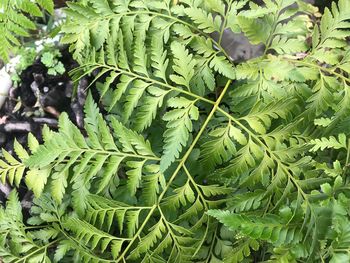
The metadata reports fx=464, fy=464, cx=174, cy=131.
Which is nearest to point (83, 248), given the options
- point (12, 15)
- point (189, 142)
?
point (189, 142)

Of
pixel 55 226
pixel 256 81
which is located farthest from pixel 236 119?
pixel 55 226

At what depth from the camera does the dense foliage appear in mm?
1252

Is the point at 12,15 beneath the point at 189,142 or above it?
above

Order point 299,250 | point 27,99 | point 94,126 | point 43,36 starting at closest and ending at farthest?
point 299,250
point 94,126
point 27,99
point 43,36

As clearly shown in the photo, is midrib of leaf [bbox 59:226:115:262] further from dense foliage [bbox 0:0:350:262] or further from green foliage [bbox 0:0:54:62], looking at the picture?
green foliage [bbox 0:0:54:62]

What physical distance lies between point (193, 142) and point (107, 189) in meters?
0.30

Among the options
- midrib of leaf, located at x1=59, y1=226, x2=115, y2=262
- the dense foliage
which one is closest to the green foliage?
the dense foliage

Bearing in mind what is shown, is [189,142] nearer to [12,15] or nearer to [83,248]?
[83,248]

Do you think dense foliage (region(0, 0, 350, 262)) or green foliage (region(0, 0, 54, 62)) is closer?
dense foliage (region(0, 0, 350, 262))

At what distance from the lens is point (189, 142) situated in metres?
1.40

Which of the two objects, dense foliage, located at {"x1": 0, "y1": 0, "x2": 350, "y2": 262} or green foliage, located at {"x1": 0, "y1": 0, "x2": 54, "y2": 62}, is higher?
green foliage, located at {"x1": 0, "y1": 0, "x2": 54, "y2": 62}

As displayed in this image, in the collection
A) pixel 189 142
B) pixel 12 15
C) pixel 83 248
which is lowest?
pixel 83 248

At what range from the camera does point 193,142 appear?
1.34 meters

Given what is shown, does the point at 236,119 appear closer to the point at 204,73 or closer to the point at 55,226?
the point at 204,73
